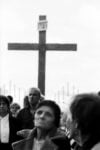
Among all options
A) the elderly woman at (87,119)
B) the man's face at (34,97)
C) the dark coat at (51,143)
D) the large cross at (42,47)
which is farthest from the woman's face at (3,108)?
the large cross at (42,47)

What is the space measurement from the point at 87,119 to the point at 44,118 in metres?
1.79

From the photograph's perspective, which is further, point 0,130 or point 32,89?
point 32,89

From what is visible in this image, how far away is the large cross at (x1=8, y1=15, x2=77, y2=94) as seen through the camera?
1013 centimetres

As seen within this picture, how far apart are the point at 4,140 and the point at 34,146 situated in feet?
5.34

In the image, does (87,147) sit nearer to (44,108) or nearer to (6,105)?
(44,108)

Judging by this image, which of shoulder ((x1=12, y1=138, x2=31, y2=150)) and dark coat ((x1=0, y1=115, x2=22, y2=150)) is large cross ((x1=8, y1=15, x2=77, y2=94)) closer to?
dark coat ((x1=0, y1=115, x2=22, y2=150))

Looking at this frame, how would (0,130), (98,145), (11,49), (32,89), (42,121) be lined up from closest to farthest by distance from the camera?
(98,145) < (42,121) < (0,130) < (32,89) < (11,49)

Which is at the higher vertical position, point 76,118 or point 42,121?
point 76,118

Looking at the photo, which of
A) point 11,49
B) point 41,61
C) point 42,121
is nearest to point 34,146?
point 42,121

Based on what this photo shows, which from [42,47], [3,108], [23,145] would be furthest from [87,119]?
[42,47]

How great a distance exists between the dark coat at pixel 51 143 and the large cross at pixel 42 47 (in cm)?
545

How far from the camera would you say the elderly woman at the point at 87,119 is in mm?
2674

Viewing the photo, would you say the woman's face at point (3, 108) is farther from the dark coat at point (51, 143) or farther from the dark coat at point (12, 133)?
the dark coat at point (51, 143)

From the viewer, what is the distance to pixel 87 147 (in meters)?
2.68
